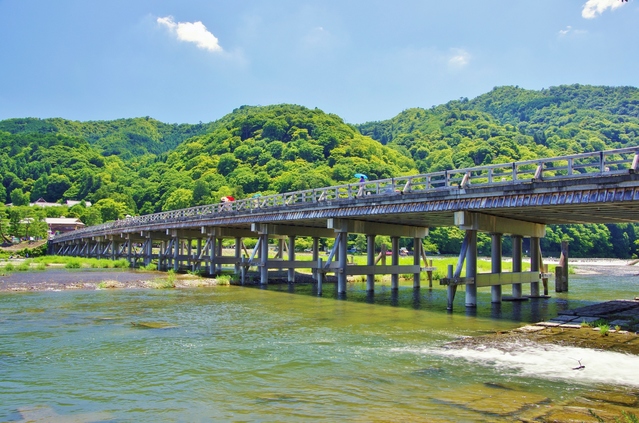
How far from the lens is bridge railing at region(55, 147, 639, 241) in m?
18.9

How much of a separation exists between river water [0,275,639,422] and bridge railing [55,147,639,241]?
622 cm

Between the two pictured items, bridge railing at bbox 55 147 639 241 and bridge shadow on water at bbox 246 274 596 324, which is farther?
bridge shadow on water at bbox 246 274 596 324

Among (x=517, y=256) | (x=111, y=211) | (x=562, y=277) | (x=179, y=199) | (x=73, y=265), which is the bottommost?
(x=562, y=277)

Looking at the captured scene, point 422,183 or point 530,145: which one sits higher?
point 530,145

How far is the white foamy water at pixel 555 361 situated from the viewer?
12.4 meters

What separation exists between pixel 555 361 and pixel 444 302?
53.7 ft

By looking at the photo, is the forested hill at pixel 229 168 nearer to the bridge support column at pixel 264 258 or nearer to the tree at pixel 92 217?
the tree at pixel 92 217

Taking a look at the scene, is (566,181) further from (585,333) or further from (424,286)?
(424,286)

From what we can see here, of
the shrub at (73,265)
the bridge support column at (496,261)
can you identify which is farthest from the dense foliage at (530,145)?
the bridge support column at (496,261)

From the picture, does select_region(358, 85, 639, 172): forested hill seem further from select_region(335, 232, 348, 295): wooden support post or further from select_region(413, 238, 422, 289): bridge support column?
select_region(335, 232, 348, 295): wooden support post

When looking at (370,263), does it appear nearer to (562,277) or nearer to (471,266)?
(471,266)

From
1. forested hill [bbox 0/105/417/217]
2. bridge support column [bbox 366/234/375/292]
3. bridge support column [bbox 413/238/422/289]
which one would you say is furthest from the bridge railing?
forested hill [bbox 0/105/417/217]

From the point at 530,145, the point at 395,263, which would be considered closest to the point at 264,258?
the point at 395,263

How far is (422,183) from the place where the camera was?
2605 centimetres
